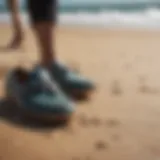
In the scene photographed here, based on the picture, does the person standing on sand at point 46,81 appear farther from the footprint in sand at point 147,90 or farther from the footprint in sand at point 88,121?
the footprint in sand at point 147,90

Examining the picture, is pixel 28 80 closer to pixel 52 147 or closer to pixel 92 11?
pixel 52 147

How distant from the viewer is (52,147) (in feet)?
3.79

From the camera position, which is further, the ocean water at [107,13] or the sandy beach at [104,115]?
the ocean water at [107,13]

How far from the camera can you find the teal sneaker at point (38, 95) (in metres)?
1.26

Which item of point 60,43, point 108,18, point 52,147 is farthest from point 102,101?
point 108,18

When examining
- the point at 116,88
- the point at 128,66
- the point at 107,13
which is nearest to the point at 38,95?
the point at 116,88

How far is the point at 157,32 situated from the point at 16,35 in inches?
32.7

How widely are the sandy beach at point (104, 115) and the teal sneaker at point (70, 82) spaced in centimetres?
4

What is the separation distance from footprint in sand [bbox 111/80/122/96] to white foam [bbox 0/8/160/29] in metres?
1.20

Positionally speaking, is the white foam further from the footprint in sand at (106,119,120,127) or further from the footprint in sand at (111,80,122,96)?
the footprint in sand at (106,119,120,127)

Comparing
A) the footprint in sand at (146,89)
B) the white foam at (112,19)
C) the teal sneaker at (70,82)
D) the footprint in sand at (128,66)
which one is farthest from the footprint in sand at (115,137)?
the white foam at (112,19)

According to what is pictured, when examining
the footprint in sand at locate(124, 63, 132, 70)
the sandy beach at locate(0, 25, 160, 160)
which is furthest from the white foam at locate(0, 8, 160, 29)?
the footprint in sand at locate(124, 63, 132, 70)

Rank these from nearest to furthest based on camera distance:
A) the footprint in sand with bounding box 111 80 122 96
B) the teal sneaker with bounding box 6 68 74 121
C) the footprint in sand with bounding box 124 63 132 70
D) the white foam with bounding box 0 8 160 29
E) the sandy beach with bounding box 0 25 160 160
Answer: the sandy beach with bounding box 0 25 160 160, the teal sneaker with bounding box 6 68 74 121, the footprint in sand with bounding box 111 80 122 96, the footprint in sand with bounding box 124 63 132 70, the white foam with bounding box 0 8 160 29

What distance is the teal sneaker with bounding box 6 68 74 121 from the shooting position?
4.14 feet
